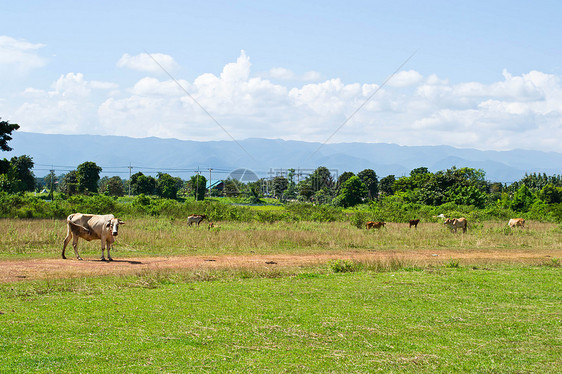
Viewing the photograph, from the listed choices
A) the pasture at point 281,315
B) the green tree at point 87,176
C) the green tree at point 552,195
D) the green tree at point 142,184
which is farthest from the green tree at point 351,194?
the pasture at point 281,315

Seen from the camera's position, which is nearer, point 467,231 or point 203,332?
point 203,332

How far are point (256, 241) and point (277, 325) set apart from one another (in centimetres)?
1500

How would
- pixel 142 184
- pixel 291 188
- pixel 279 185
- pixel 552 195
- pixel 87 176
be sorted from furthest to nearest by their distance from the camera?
pixel 279 185 < pixel 142 184 < pixel 291 188 < pixel 87 176 < pixel 552 195

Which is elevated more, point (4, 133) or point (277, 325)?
point (4, 133)

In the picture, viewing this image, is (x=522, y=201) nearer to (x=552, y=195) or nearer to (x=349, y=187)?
(x=552, y=195)

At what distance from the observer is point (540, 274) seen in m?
17.3

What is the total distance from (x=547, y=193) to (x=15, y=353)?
75745mm

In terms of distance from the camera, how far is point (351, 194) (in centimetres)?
7881

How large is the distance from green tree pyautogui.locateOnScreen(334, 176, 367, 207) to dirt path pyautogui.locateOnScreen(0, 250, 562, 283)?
52.6 meters

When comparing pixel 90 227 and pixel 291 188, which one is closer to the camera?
pixel 90 227

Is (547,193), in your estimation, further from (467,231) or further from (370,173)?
(370,173)

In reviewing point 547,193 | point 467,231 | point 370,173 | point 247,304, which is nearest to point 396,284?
point 247,304

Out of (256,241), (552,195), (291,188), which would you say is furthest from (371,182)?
→ (256,241)

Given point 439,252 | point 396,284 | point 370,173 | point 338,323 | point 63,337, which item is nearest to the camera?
point 63,337
